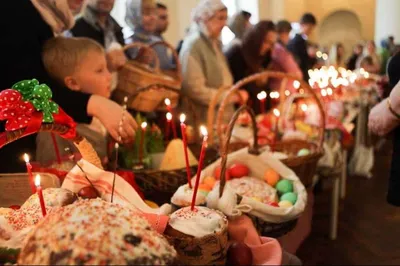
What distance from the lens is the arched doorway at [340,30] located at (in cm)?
997

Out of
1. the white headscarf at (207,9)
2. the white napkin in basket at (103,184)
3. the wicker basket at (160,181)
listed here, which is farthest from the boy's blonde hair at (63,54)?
the white headscarf at (207,9)

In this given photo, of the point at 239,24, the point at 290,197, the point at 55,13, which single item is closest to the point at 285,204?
the point at 290,197

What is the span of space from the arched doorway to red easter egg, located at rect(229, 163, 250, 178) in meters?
9.02

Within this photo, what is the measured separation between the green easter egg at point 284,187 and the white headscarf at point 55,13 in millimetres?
836

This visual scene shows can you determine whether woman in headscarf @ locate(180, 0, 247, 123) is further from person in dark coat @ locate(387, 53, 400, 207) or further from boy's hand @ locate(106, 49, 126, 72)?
person in dark coat @ locate(387, 53, 400, 207)

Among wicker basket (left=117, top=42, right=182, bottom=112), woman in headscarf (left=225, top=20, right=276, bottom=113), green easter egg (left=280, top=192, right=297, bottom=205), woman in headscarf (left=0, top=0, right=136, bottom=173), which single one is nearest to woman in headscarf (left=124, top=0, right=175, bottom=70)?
wicker basket (left=117, top=42, right=182, bottom=112)

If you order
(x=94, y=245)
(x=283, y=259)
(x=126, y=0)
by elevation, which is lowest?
(x=283, y=259)

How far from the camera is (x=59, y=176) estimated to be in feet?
3.84

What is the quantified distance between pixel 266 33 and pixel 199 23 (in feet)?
2.42

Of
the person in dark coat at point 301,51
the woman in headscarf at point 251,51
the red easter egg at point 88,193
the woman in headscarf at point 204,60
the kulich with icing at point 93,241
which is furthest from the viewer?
the person in dark coat at point 301,51

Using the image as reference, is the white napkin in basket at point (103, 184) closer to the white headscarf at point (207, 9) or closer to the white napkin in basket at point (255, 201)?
the white napkin in basket at point (255, 201)

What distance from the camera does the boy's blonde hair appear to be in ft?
4.75

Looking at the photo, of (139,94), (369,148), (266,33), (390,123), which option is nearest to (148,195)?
(139,94)

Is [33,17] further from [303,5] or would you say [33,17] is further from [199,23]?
[303,5]
